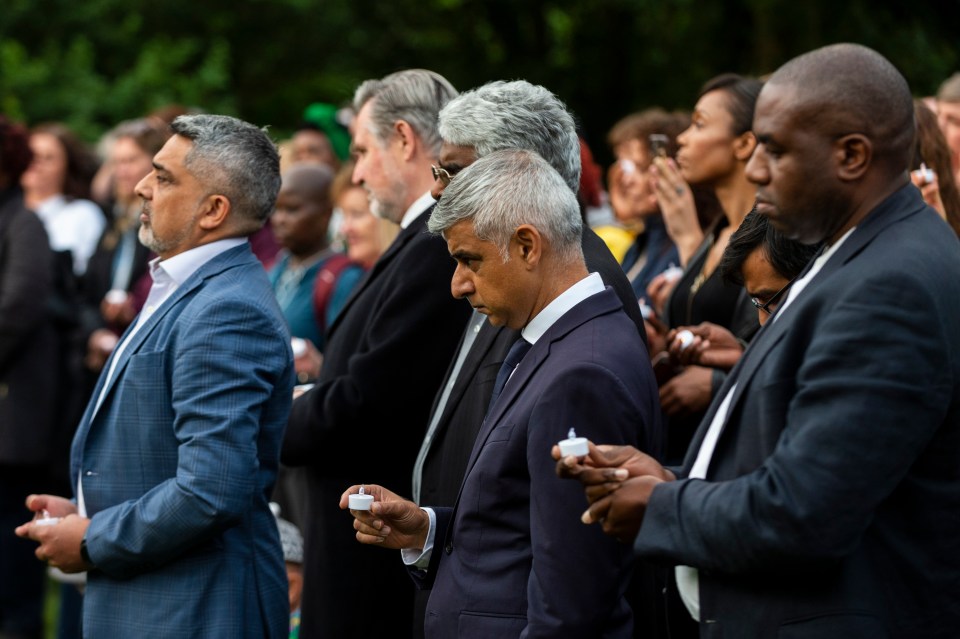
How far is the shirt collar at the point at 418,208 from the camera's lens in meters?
4.59

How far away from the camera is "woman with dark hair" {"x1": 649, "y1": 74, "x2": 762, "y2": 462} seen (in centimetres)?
451

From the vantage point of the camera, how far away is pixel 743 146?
4.83 meters

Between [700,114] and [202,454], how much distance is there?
234cm

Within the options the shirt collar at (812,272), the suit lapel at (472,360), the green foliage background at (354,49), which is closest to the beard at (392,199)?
the suit lapel at (472,360)

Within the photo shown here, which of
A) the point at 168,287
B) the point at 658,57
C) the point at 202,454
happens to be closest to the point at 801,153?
the point at 202,454

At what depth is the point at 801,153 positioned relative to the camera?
2555 mm

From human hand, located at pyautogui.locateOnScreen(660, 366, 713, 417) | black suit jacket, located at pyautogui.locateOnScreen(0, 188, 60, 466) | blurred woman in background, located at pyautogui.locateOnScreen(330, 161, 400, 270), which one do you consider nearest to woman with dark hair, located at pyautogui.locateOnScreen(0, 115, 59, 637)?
black suit jacket, located at pyautogui.locateOnScreen(0, 188, 60, 466)

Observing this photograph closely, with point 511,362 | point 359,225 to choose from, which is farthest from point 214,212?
point 359,225

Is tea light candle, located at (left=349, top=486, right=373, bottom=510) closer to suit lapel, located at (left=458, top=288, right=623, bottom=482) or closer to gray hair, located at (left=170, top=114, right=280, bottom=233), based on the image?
suit lapel, located at (left=458, top=288, right=623, bottom=482)

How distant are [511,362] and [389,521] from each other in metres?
0.50

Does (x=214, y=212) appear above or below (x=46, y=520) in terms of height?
above

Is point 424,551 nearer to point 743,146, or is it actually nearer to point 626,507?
point 626,507

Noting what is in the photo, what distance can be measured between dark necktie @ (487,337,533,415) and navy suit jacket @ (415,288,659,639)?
0.41 ft

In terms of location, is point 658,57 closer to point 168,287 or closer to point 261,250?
point 261,250
